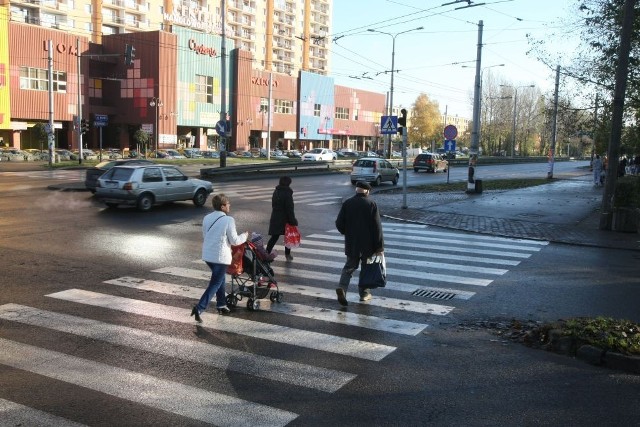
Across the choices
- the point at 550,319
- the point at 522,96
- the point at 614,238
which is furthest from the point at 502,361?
the point at 522,96

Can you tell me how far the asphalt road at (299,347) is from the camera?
15.4 ft

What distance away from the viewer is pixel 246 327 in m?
6.93

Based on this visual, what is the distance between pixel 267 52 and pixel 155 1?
24768mm

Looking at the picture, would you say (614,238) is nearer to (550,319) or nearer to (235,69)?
(550,319)

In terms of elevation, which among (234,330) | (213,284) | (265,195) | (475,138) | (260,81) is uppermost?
(260,81)

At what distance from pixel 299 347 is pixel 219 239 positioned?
1.76 metres

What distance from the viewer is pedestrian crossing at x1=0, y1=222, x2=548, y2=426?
4867mm

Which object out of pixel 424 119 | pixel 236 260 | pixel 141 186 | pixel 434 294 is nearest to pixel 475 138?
pixel 141 186

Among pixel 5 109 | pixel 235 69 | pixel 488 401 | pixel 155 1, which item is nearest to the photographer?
pixel 488 401

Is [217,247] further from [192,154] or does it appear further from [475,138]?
[192,154]

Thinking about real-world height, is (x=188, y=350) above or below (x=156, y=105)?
below

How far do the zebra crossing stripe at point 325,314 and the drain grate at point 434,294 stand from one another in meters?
1.47

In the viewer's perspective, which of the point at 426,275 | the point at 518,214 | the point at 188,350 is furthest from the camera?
the point at 518,214

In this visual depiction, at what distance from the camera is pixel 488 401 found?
491cm
